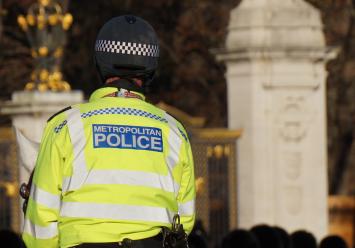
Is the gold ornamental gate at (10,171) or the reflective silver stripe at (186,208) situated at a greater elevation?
the reflective silver stripe at (186,208)

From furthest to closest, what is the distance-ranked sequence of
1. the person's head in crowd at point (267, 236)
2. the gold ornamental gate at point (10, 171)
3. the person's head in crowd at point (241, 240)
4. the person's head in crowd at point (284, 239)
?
1. the gold ornamental gate at point (10, 171)
2. the person's head in crowd at point (284, 239)
3. the person's head in crowd at point (267, 236)
4. the person's head in crowd at point (241, 240)

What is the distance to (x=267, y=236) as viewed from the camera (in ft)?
41.2

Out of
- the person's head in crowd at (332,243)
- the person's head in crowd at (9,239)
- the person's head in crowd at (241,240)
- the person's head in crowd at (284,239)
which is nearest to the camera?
the person's head in crowd at (9,239)

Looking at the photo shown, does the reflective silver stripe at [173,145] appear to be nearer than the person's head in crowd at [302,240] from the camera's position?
Yes

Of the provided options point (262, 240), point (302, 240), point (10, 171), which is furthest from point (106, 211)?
point (10, 171)

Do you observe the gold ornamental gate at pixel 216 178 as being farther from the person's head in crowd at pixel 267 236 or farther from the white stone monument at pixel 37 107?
the person's head in crowd at pixel 267 236

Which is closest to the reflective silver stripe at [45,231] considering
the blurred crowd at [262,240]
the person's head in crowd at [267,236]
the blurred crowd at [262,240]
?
the blurred crowd at [262,240]

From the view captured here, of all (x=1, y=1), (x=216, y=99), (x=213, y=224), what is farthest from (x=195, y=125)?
(x=216, y=99)

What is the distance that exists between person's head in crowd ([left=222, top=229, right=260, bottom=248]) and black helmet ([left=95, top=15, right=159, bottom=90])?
623 centimetres

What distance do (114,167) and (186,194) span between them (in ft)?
1.19

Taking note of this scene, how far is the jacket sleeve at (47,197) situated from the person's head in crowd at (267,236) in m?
6.66

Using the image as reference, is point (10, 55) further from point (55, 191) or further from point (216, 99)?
point (55, 191)

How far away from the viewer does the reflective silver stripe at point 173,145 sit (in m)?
5.71

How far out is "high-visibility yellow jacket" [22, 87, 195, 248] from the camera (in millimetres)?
5496
